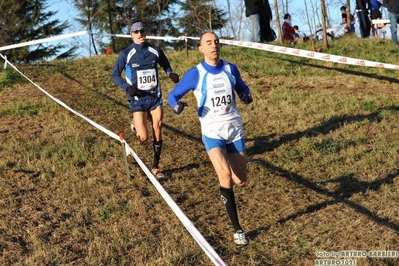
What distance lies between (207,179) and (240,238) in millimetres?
2324

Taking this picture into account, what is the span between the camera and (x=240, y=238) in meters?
5.55

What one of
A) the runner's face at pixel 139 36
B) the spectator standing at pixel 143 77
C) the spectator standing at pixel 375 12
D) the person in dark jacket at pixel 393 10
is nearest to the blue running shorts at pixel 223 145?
the spectator standing at pixel 143 77

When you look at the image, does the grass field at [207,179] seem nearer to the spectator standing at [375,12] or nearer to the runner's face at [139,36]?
the runner's face at [139,36]

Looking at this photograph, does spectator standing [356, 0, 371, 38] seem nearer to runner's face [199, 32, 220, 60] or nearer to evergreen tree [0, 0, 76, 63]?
runner's face [199, 32, 220, 60]

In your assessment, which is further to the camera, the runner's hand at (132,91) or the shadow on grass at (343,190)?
the runner's hand at (132,91)

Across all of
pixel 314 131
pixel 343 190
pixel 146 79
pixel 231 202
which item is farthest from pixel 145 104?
pixel 314 131

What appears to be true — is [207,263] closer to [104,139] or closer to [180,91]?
[180,91]

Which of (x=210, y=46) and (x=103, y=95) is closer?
(x=210, y=46)

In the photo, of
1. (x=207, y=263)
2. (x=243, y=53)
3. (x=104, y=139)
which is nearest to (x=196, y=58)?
(x=243, y=53)

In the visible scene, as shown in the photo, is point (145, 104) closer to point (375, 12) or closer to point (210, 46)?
point (210, 46)

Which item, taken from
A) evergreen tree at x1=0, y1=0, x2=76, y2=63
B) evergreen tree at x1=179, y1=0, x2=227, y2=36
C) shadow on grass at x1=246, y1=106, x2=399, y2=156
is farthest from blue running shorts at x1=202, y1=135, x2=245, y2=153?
evergreen tree at x1=179, y1=0, x2=227, y2=36

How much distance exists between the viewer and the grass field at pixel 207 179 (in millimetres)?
5496

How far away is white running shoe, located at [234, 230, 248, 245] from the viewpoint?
554 cm

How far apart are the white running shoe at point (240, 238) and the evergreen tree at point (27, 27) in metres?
26.7
